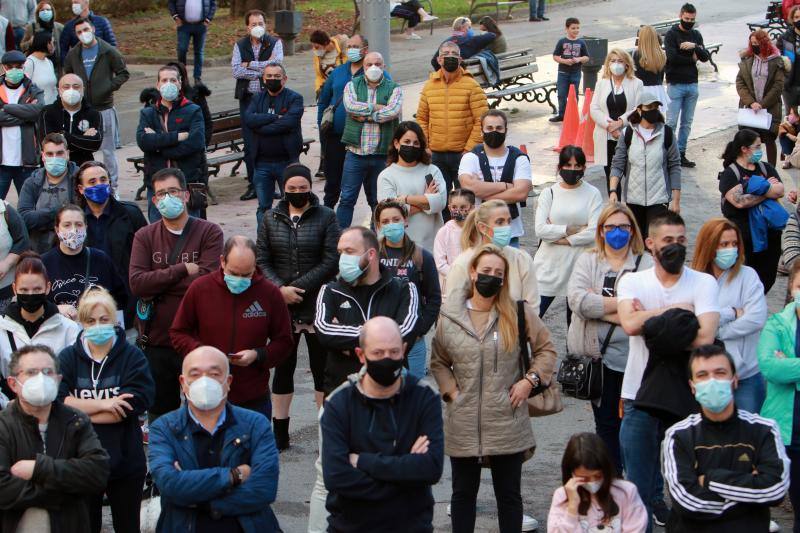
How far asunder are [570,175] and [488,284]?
3207 mm

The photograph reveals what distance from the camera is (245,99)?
52.0 feet

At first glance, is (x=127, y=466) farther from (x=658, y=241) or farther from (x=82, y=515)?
(x=658, y=241)

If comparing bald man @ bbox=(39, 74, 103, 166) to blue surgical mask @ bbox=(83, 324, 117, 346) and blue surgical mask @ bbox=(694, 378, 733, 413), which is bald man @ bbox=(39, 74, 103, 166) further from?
blue surgical mask @ bbox=(694, 378, 733, 413)

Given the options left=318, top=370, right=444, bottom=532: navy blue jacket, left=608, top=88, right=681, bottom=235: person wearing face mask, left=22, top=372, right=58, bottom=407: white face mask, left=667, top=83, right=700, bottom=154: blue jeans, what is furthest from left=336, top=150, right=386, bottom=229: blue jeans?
left=318, top=370, right=444, bottom=532: navy blue jacket

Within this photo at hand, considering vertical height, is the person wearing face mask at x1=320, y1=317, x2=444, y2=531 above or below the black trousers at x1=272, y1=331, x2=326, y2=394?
above

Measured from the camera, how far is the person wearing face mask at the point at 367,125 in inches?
500

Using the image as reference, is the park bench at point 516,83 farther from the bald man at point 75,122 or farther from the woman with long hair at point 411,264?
the woman with long hair at point 411,264

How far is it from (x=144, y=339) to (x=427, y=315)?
1.98 meters

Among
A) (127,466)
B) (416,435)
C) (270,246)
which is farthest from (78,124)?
(416,435)

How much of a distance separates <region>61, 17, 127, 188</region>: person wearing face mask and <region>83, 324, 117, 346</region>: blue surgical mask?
27.4 feet

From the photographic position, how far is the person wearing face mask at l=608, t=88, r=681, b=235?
11.7 meters

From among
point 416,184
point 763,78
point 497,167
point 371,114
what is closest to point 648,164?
point 497,167

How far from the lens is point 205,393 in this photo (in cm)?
613

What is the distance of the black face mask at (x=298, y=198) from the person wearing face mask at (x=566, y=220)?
205 centimetres
